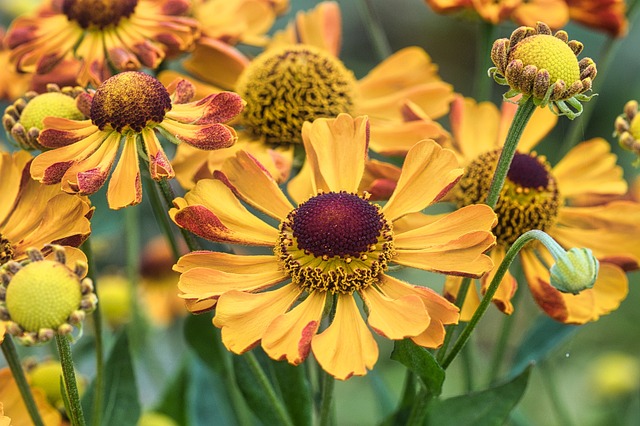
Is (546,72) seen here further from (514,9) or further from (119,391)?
(119,391)

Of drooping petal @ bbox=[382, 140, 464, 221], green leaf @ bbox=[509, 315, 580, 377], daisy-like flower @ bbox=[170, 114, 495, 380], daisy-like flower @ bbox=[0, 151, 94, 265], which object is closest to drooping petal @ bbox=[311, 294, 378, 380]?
daisy-like flower @ bbox=[170, 114, 495, 380]

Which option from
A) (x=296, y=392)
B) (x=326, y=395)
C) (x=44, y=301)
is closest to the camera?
(x=44, y=301)

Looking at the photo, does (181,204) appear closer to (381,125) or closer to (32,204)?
(32,204)

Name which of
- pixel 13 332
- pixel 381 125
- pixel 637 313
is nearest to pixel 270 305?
pixel 13 332

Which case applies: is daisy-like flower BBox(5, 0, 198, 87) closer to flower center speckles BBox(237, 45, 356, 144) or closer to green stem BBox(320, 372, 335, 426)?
flower center speckles BBox(237, 45, 356, 144)

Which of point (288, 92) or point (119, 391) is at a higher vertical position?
point (288, 92)

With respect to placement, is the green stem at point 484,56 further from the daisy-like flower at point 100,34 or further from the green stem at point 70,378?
the green stem at point 70,378

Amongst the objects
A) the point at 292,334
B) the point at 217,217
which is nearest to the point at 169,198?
the point at 217,217
